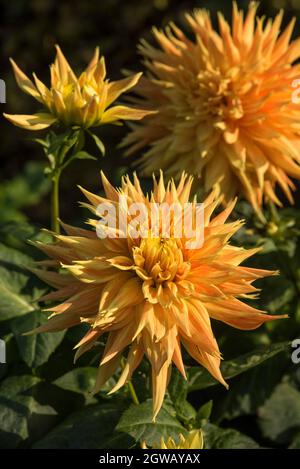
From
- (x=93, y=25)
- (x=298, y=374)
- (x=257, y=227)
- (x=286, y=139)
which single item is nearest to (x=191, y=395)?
(x=298, y=374)

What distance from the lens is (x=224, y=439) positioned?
1.81 m

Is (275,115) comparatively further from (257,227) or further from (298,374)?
(298,374)

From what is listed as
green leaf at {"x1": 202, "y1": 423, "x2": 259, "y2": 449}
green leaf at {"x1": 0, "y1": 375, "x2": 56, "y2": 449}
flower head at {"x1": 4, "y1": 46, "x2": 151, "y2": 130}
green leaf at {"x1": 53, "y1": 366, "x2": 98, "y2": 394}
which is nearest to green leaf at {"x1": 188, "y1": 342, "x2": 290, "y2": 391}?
green leaf at {"x1": 202, "y1": 423, "x2": 259, "y2": 449}

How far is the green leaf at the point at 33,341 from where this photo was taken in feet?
5.74

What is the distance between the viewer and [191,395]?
2094 millimetres

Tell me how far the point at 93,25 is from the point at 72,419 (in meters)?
2.82

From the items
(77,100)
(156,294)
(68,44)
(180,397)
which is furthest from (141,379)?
(68,44)

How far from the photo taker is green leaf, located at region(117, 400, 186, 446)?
63.3 inches

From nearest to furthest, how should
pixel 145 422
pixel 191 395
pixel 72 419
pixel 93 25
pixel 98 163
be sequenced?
1. pixel 145 422
2. pixel 72 419
3. pixel 191 395
4. pixel 98 163
5. pixel 93 25

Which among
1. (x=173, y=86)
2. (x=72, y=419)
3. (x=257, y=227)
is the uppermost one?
(x=173, y=86)

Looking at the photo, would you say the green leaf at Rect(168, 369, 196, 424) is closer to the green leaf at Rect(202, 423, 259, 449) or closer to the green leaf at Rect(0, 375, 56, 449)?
the green leaf at Rect(202, 423, 259, 449)

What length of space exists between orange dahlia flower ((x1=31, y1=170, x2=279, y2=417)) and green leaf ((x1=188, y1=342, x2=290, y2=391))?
211mm

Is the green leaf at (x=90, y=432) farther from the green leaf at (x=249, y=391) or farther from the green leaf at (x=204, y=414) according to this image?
the green leaf at (x=249, y=391)

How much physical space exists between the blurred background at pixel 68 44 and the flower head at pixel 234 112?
1915mm
